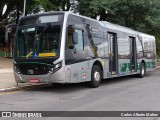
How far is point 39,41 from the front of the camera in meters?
12.9

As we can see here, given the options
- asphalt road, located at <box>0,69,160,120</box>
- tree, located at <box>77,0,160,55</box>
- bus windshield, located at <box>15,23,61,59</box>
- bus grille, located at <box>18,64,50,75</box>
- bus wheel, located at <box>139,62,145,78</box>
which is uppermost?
tree, located at <box>77,0,160,55</box>

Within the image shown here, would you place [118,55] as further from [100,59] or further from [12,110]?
[12,110]

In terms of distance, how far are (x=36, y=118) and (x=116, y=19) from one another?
71.8 ft

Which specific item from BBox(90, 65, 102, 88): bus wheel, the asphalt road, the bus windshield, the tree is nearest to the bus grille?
the bus windshield

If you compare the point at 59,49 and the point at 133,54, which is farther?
the point at 133,54

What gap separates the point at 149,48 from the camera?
24109 millimetres

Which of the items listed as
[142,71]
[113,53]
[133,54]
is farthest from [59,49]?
[142,71]

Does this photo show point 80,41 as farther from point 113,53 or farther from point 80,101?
point 113,53

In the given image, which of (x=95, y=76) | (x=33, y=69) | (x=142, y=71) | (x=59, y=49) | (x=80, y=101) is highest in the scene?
(x=59, y=49)

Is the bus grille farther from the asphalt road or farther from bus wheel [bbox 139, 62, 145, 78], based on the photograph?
bus wheel [bbox 139, 62, 145, 78]

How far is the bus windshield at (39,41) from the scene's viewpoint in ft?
41.6

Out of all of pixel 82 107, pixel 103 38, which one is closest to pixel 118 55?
pixel 103 38

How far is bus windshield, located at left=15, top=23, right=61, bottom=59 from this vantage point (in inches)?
499

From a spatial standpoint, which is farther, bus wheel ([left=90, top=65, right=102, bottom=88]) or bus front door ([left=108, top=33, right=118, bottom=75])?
bus front door ([left=108, top=33, right=118, bottom=75])
